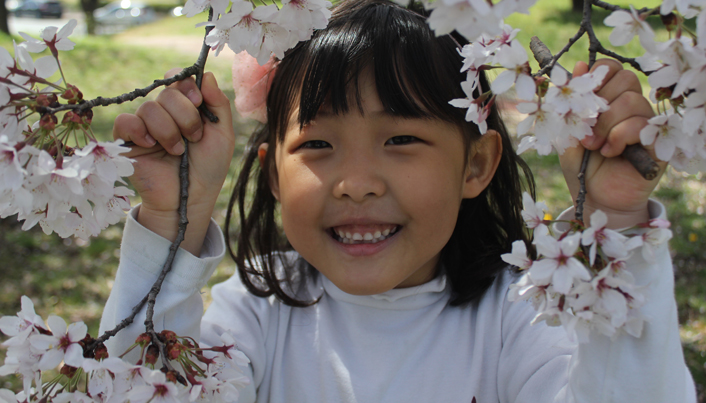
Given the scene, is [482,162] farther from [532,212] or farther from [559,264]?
[559,264]

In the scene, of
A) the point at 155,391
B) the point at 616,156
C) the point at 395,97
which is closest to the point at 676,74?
the point at 616,156

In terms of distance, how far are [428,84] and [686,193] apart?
4.38 metres

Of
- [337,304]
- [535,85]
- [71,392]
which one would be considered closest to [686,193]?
[337,304]

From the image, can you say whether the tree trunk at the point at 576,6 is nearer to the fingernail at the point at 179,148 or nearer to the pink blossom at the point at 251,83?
the pink blossom at the point at 251,83

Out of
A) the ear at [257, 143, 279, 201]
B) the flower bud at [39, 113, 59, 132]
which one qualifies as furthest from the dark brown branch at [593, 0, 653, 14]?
the ear at [257, 143, 279, 201]

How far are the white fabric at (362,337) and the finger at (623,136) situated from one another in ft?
1.76

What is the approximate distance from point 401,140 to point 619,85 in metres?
0.65

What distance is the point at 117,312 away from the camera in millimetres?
1505

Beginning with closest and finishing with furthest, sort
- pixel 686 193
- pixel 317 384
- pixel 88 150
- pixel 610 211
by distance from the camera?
pixel 88 150, pixel 610 211, pixel 317 384, pixel 686 193

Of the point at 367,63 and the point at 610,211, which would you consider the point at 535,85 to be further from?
the point at 367,63

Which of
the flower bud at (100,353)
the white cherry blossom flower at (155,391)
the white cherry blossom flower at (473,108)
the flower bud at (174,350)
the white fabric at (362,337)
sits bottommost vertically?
the white fabric at (362,337)

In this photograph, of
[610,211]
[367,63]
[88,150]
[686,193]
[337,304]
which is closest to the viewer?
[88,150]

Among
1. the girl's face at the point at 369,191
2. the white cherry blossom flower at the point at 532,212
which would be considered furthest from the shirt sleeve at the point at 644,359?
the girl's face at the point at 369,191

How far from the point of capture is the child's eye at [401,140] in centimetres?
162
